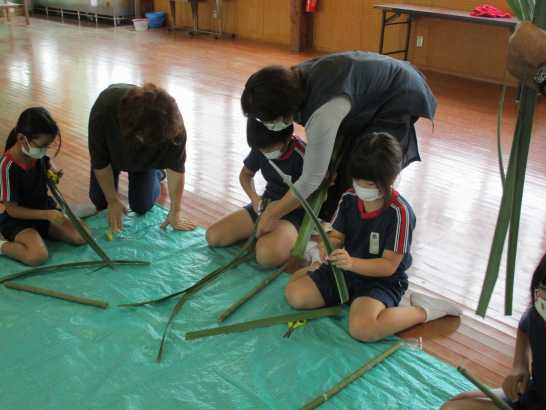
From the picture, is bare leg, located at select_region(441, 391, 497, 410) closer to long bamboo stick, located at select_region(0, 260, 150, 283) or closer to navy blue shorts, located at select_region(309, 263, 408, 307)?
navy blue shorts, located at select_region(309, 263, 408, 307)

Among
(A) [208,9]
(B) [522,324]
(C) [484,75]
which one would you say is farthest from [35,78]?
(B) [522,324]

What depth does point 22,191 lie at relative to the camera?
7.85ft

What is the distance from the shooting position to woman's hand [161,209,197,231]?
2707mm

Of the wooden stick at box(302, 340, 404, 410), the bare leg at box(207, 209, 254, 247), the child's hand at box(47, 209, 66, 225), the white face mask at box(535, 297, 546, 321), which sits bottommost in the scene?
the wooden stick at box(302, 340, 404, 410)

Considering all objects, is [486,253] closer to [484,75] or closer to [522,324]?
[522,324]

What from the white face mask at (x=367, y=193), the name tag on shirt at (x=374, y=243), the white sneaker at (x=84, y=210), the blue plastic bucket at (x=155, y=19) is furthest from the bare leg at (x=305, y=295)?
the blue plastic bucket at (x=155, y=19)

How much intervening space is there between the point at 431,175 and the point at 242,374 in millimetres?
2165

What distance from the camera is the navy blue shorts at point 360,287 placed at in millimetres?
2021

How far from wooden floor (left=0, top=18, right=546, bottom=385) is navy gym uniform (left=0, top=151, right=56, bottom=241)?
0.57 metres

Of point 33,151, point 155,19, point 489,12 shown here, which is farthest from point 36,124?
point 155,19

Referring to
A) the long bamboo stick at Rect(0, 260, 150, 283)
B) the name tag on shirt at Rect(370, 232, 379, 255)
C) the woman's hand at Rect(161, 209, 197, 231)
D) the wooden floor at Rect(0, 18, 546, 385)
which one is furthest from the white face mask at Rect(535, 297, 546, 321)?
the woman's hand at Rect(161, 209, 197, 231)

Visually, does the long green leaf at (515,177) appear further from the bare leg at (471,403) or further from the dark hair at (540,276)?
the bare leg at (471,403)

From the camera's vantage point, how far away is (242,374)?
1801 millimetres

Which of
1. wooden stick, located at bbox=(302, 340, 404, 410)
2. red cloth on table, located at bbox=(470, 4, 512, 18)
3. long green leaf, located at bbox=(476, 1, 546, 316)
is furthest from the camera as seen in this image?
red cloth on table, located at bbox=(470, 4, 512, 18)
